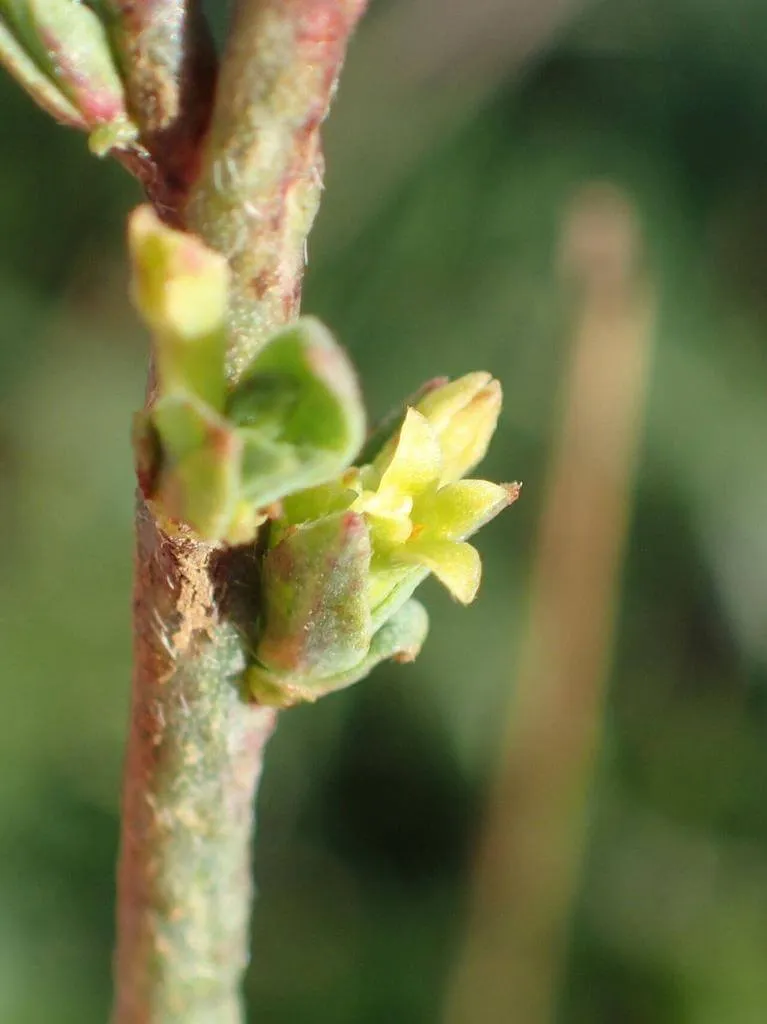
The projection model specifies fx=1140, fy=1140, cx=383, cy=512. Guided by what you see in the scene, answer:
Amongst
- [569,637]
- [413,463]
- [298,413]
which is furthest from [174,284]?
[569,637]

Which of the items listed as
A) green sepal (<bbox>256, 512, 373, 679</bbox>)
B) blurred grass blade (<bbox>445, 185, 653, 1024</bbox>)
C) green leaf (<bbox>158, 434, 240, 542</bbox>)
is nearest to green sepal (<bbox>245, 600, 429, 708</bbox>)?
green sepal (<bbox>256, 512, 373, 679</bbox>)

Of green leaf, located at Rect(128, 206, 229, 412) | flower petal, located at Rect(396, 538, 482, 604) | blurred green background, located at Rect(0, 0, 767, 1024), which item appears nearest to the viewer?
green leaf, located at Rect(128, 206, 229, 412)

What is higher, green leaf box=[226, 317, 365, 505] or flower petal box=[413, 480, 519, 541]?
flower petal box=[413, 480, 519, 541]

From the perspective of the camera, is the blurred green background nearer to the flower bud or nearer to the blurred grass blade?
the blurred grass blade

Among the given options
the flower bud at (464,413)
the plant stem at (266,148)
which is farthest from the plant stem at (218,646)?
the flower bud at (464,413)

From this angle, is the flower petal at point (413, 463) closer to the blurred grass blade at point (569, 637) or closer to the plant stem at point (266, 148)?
the plant stem at point (266, 148)

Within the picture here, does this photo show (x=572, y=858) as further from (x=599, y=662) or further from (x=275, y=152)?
(x=275, y=152)
